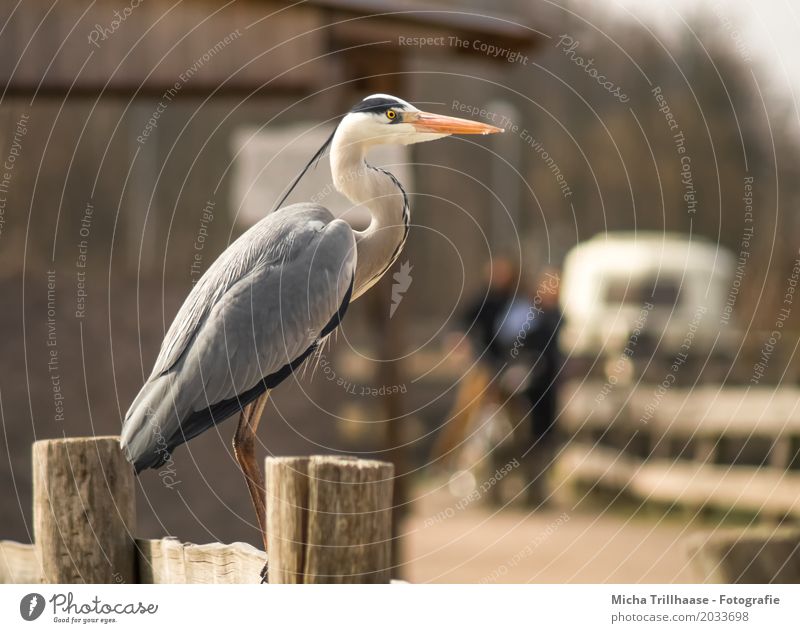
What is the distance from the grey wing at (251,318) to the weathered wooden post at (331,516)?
0.31 metres

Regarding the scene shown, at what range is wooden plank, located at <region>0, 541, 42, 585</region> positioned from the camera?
4.06 m

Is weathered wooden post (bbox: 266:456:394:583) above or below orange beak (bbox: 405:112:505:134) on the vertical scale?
below

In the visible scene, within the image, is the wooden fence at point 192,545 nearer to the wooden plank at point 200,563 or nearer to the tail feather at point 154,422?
the wooden plank at point 200,563

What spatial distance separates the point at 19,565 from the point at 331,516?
5.00 feet

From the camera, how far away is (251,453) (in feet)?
11.1

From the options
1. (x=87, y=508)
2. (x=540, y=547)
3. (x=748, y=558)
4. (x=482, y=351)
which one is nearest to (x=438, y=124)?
(x=87, y=508)

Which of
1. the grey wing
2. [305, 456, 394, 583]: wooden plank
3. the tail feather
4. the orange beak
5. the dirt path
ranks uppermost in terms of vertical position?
the orange beak

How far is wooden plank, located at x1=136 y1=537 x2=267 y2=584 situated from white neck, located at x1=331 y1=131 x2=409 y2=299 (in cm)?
85

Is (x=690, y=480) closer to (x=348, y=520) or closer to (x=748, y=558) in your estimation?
(x=748, y=558)

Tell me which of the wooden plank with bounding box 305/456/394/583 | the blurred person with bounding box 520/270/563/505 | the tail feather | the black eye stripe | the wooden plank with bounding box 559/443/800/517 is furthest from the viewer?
the blurred person with bounding box 520/270/563/505

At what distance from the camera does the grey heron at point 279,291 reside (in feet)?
Answer: 10.9

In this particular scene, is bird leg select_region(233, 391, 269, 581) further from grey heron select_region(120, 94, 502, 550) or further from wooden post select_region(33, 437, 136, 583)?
wooden post select_region(33, 437, 136, 583)

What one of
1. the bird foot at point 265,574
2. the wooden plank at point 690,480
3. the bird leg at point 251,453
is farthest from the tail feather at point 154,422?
the wooden plank at point 690,480
